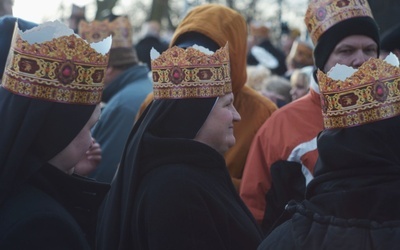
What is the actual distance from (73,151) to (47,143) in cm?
13

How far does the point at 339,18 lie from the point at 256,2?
21.7 m

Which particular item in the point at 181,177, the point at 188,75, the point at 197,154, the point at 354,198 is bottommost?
the point at 354,198

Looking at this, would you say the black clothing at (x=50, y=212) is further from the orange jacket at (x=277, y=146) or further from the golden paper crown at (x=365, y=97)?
the orange jacket at (x=277, y=146)

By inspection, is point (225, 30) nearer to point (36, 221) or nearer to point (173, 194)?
point (173, 194)

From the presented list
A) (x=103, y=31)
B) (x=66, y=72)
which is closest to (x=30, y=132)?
(x=66, y=72)

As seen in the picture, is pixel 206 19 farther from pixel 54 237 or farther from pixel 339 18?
pixel 54 237

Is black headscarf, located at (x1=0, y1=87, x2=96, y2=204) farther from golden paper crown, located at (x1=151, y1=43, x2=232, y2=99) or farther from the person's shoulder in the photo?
golden paper crown, located at (x1=151, y1=43, x2=232, y2=99)

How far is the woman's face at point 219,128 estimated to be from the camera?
3.66m

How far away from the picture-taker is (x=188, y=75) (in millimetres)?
3676

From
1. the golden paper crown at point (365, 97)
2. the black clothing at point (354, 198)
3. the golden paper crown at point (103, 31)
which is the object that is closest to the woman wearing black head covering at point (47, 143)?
the black clothing at point (354, 198)

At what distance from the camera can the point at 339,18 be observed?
4.75 metres

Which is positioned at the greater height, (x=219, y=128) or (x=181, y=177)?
(x=219, y=128)

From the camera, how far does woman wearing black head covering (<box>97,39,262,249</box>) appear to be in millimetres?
3303

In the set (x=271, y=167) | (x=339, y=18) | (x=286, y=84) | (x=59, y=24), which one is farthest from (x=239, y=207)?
(x=286, y=84)
